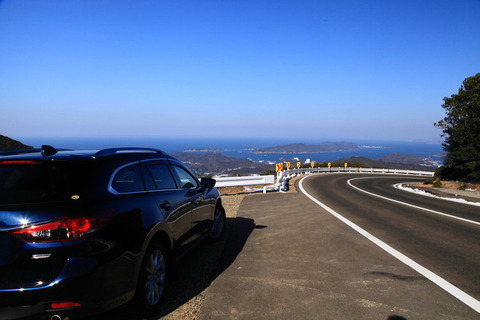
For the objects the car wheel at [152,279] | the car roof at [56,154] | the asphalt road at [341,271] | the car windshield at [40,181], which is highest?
the car roof at [56,154]

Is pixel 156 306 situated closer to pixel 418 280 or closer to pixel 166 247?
pixel 166 247

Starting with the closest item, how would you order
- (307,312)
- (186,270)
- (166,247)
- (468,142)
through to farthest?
(307,312), (166,247), (186,270), (468,142)

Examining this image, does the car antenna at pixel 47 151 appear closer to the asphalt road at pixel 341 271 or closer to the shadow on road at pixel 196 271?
the shadow on road at pixel 196 271

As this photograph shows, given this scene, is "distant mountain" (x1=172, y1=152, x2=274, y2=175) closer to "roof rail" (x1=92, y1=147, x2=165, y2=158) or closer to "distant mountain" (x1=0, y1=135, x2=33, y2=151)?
"distant mountain" (x1=0, y1=135, x2=33, y2=151)

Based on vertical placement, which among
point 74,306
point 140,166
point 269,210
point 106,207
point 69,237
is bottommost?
point 269,210


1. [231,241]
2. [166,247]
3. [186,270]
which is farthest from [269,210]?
[166,247]

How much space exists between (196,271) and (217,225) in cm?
171

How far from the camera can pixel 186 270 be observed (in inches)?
200

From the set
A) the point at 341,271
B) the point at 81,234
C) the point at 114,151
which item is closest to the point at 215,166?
the point at 341,271

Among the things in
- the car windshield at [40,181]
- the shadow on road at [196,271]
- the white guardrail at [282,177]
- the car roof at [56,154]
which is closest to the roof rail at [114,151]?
the car roof at [56,154]

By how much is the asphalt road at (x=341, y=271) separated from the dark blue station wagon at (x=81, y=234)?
3.24 feet

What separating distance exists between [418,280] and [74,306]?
4075mm

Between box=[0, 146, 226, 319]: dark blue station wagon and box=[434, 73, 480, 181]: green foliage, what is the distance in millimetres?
27367

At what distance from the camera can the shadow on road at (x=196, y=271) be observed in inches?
143
